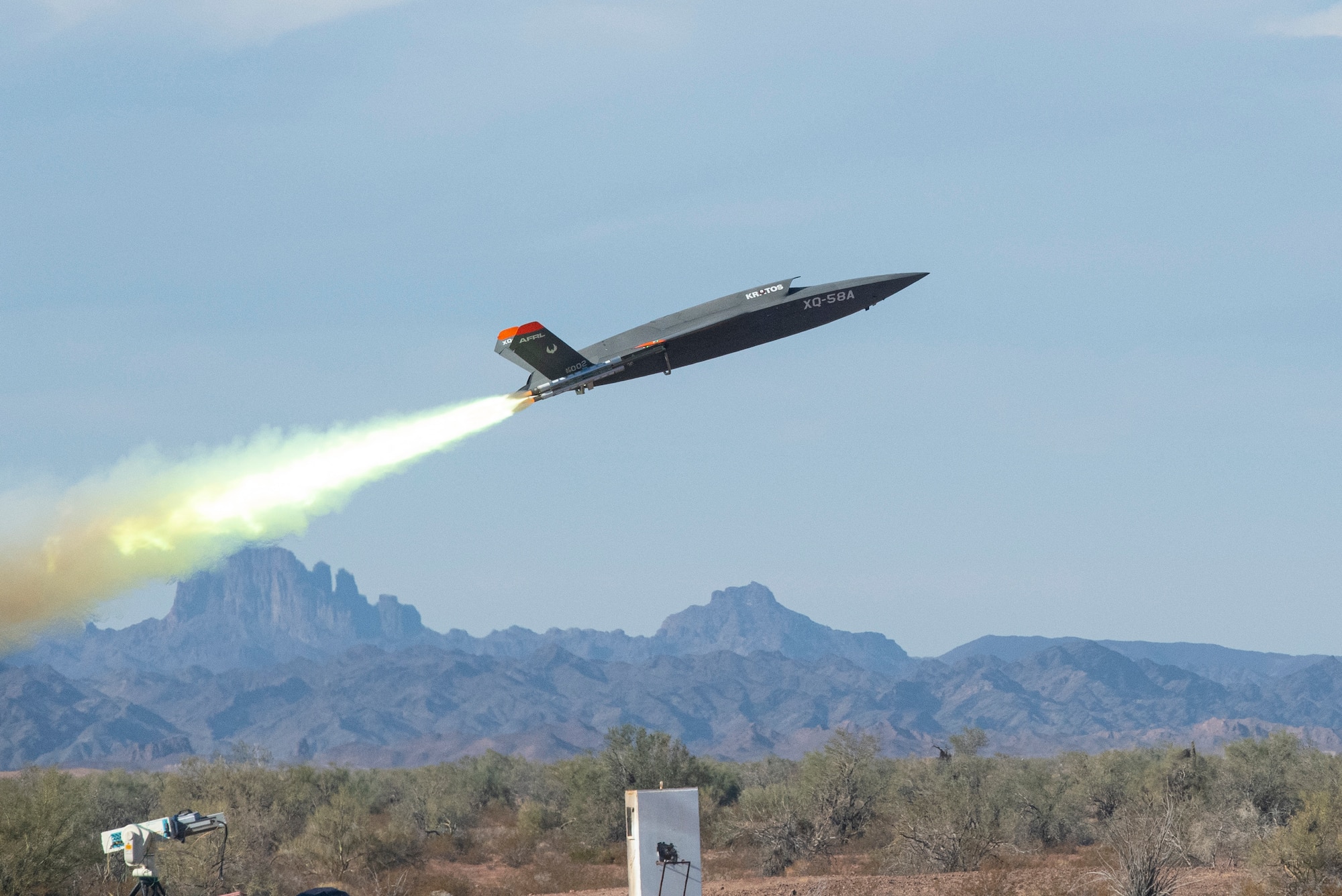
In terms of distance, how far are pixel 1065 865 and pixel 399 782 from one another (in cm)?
3913

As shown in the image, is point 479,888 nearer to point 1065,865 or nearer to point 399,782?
point 1065,865

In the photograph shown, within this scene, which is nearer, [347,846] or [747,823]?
[347,846]

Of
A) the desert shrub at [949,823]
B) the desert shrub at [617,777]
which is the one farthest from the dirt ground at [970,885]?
the desert shrub at [617,777]

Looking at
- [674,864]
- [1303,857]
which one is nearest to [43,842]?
[674,864]

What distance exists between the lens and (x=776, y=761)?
239 ft

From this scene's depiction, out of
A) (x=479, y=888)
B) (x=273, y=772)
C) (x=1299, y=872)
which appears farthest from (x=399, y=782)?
(x=1299, y=872)

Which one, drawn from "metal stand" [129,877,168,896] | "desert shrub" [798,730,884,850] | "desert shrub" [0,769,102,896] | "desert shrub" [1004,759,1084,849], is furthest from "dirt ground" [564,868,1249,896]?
"metal stand" [129,877,168,896]

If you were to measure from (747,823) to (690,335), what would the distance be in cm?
1571

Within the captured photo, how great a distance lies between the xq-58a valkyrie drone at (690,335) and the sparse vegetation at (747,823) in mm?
13541

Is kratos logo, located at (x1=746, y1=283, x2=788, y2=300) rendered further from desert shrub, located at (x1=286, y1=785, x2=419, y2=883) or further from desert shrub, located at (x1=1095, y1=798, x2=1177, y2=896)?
desert shrub, located at (x1=286, y1=785, x2=419, y2=883)

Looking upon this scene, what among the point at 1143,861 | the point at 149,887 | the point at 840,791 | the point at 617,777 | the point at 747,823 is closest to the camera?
the point at 149,887

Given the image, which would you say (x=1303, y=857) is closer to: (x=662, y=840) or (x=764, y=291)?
(x=662, y=840)

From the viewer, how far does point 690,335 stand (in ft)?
124

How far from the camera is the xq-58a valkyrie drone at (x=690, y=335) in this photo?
121 ft
